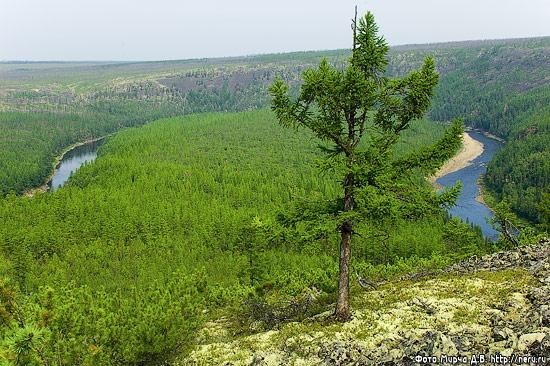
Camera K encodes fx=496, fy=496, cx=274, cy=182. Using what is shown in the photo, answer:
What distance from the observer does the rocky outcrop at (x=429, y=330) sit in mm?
19016

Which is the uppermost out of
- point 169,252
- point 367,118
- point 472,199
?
point 367,118

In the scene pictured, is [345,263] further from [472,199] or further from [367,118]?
[472,199]

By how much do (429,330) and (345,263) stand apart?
5.20 m

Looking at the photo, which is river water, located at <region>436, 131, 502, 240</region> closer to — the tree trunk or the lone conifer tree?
the tree trunk

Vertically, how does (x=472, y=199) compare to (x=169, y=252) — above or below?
below

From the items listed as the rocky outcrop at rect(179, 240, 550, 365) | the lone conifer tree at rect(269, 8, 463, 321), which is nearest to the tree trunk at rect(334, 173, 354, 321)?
the lone conifer tree at rect(269, 8, 463, 321)

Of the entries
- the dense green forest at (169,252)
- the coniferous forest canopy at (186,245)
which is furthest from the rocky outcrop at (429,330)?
the dense green forest at (169,252)

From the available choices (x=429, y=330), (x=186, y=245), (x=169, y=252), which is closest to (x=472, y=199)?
(x=186, y=245)

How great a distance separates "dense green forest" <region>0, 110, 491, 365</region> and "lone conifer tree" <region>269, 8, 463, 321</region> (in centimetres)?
140

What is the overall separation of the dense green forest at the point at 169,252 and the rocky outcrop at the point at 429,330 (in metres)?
3.74

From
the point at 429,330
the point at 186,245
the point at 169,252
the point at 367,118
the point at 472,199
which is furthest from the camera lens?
the point at 472,199

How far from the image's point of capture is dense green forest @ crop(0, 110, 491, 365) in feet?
81.5

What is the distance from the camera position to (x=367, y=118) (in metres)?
25.2

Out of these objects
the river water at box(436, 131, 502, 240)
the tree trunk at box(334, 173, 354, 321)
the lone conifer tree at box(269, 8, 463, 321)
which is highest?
the lone conifer tree at box(269, 8, 463, 321)
